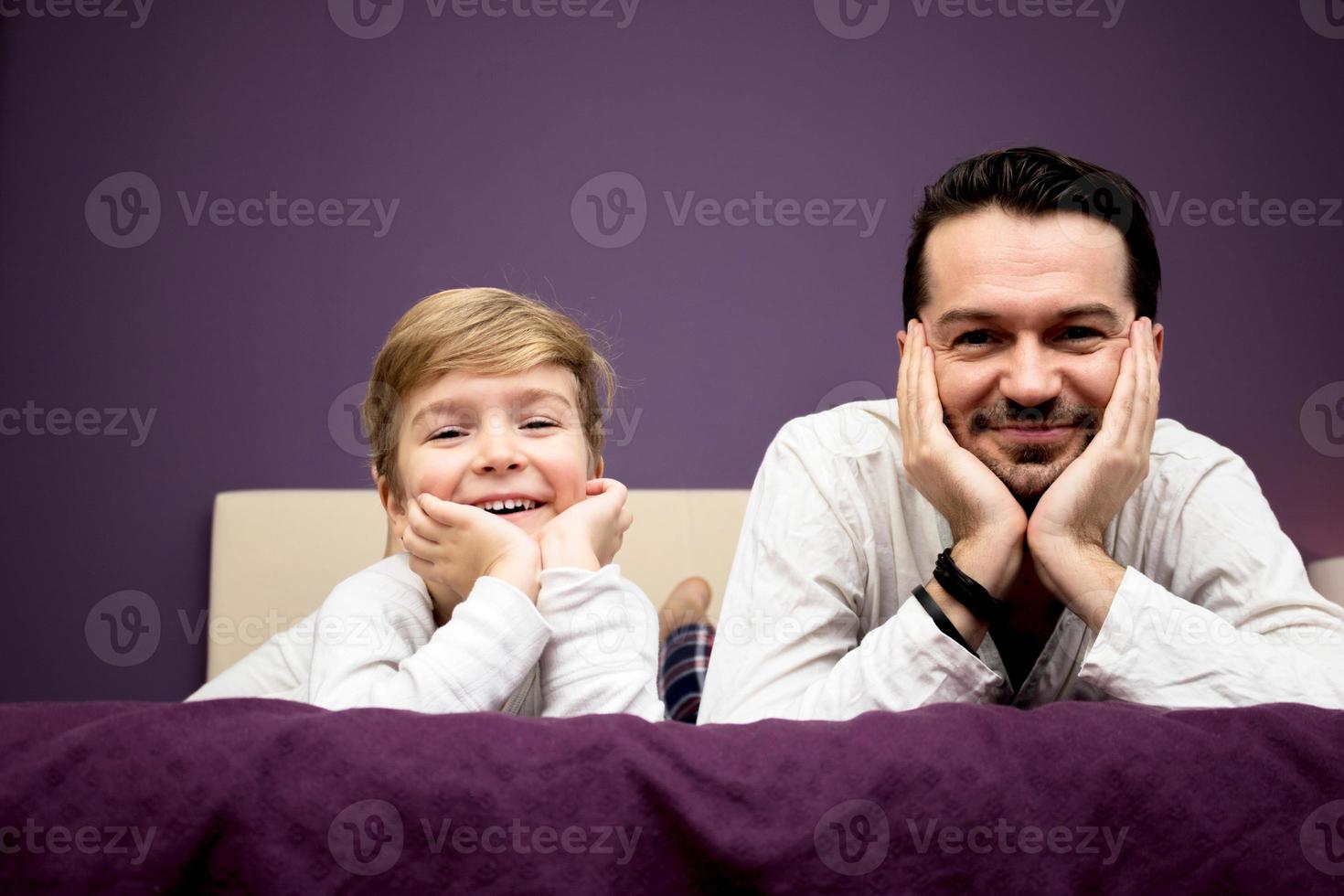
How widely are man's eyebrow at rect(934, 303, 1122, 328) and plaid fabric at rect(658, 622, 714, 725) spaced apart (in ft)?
2.57

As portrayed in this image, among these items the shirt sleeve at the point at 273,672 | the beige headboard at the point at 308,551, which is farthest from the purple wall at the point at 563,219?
the shirt sleeve at the point at 273,672

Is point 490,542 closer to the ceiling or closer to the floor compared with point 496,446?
closer to the floor

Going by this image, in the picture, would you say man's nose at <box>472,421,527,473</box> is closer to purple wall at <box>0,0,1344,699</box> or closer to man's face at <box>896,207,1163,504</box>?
man's face at <box>896,207,1163,504</box>

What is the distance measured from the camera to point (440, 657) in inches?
42.6

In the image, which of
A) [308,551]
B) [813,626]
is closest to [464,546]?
[813,626]

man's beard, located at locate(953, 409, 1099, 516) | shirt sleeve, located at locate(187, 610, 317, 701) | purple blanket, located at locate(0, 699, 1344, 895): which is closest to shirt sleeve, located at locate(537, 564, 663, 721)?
purple blanket, located at locate(0, 699, 1344, 895)

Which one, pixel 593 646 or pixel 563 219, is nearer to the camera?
pixel 593 646

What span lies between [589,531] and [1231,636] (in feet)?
2.32

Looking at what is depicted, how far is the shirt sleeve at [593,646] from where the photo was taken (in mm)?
1124

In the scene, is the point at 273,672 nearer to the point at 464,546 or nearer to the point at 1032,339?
the point at 464,546

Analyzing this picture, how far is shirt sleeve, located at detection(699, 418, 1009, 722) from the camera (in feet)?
3.84

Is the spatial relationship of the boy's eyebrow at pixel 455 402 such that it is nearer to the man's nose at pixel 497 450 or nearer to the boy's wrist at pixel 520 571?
the man's nose at pixel 497 450

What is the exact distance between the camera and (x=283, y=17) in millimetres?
2574

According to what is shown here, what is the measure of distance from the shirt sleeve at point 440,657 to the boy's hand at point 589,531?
0.11m
